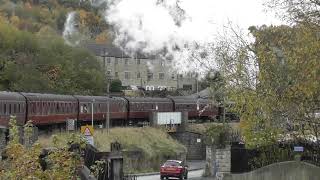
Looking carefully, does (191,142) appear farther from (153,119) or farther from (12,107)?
(12,107)

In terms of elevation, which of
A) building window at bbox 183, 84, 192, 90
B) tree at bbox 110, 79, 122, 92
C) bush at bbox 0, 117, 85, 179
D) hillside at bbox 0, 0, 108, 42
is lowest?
bush at bbox 0, 117, 85, 179

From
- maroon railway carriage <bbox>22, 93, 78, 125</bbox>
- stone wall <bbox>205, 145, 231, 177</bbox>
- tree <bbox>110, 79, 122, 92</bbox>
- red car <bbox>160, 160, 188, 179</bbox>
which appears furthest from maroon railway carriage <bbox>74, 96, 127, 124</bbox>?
tree <bbox>110, 79, 122, 92</bbox>

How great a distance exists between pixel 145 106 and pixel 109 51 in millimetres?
47561

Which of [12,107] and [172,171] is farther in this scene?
[12,107]

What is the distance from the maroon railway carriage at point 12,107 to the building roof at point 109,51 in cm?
6227

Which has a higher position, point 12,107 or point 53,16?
point 53,16

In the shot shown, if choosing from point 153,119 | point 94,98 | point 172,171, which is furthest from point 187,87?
point 172,171

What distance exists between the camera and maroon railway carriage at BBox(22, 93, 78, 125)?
44.7 m

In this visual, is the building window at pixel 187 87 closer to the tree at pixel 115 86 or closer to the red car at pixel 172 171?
the tree at pixel 115 86

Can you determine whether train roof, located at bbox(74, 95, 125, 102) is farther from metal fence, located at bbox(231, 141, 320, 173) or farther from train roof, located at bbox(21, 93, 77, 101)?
metal fence, located at bbox(231, 141, 320, 173)

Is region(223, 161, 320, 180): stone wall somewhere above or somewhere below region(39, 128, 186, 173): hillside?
above

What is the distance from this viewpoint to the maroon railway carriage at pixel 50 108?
4465 centimetres

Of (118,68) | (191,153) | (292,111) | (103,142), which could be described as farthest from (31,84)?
(292,111)

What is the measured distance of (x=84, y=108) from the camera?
54938mm
